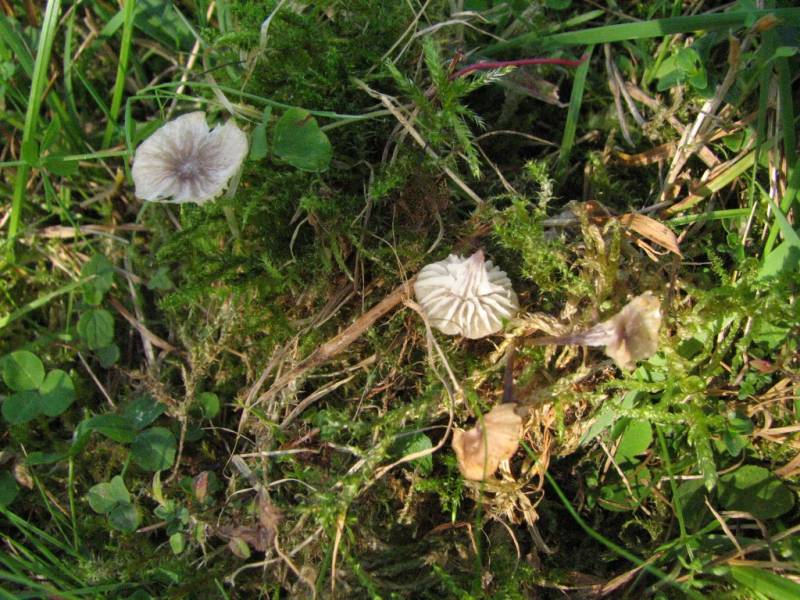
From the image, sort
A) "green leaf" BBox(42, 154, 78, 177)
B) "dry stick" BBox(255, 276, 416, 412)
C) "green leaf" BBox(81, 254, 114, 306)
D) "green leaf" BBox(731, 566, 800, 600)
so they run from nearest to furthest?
"green leaf" BBox(731, 566, 800, 600) < "dry stick" BBox(255, 276, 416, 412) < "green leaf" BBox(42, 154, 78, 177) < "green leaf" BBox(81, 254, 114, 306)

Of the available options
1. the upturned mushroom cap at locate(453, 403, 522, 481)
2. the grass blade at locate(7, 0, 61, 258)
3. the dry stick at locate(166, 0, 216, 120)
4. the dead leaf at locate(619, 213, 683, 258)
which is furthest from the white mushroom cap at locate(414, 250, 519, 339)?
the grass blade at locate(7, 0, 61, 258)

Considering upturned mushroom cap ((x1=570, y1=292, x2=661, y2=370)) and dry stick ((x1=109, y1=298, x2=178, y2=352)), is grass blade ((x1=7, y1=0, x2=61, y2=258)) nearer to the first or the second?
dry stick ((x1=109, y1=298, x2=178, y2=352))

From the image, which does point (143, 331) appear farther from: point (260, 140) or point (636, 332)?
point (636, 332)

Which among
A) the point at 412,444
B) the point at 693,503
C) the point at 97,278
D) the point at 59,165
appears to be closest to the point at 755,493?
the point at 693,503

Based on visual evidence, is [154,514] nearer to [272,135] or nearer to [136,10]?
[272,135]

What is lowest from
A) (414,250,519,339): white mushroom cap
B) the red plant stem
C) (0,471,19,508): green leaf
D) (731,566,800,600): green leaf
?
(0,471,19,508): green leaf

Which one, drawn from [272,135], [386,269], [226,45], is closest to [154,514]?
[386,269]

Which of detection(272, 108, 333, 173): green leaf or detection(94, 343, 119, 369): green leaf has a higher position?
detection(272, 108, 333, 173): green leaf
